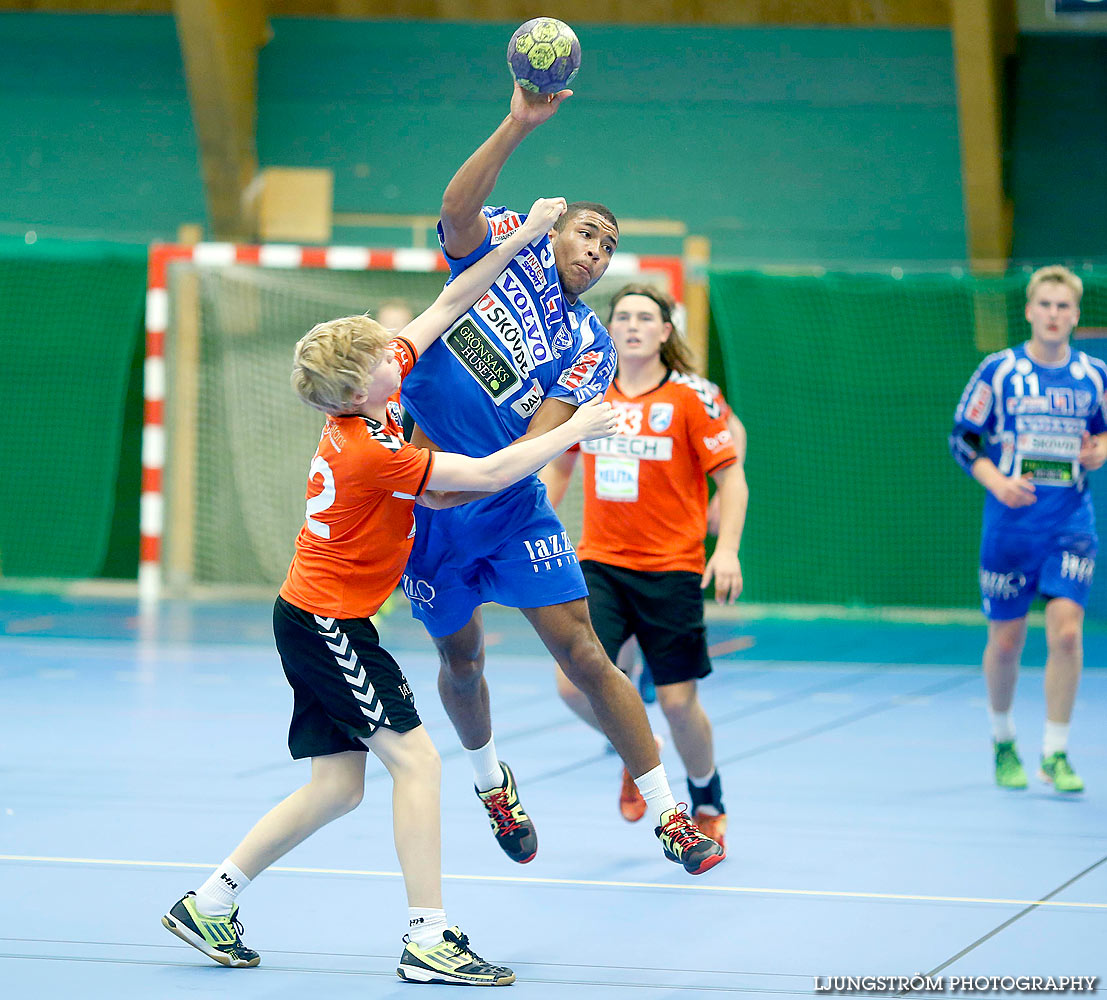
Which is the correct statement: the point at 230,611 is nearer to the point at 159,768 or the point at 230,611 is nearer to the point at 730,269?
the point at 730,269

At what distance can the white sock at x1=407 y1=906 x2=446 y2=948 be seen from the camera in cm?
329

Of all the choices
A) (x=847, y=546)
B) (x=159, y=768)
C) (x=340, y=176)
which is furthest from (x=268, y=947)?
(x=340, y=176)

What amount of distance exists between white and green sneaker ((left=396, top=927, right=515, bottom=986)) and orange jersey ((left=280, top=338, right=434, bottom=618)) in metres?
0.78

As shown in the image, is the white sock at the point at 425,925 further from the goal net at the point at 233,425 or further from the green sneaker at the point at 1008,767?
the goal net at the point at 233,425

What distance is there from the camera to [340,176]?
13.1 meters

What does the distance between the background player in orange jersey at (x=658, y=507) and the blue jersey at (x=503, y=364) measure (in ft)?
3.32

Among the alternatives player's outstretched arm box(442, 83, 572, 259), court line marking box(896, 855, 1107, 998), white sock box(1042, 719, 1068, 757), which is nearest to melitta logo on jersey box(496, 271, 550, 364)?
player's outstretched arm box(442, 83, 572, 259)

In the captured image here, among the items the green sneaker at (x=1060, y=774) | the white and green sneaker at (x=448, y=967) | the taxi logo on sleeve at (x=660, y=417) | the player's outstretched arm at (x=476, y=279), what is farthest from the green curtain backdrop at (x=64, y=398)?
the white and green sneaker at (x=448, y=967)

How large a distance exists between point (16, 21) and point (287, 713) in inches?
355

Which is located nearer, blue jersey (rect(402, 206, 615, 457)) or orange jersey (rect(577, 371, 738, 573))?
blue jersey (rect(402, 206, 615, 457))

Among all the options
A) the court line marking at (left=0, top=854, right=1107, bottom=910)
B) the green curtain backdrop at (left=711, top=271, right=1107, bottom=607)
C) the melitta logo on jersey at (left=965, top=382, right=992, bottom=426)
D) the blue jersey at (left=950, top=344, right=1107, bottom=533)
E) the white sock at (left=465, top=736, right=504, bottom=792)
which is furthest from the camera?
the green curtain backdrop at (left=711, top=271, right=1107, bottom=607)

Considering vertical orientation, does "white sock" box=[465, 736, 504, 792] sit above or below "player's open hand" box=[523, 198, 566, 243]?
below

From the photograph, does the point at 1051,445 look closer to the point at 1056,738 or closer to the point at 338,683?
the point at 1056,738

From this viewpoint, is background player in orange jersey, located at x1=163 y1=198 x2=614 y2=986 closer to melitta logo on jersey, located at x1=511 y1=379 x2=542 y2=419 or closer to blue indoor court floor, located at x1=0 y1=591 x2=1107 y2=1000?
blue indoor court floor, located at x1=0 y1=591 x2=1107 y2=1000
